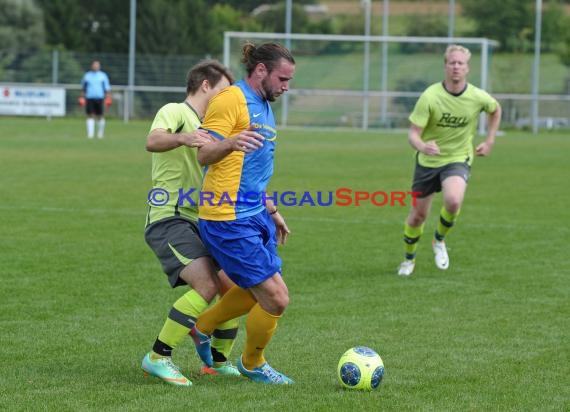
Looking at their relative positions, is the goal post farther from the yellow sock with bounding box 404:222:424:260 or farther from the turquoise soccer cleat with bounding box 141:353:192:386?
the turquoise soccer cleat with bounding box 141:353:192:386

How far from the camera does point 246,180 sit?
5.86 metres

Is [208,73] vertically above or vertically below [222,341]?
above

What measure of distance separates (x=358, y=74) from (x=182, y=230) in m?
31.9

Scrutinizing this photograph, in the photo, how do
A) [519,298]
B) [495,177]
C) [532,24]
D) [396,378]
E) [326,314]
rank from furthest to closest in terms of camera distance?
[532,24] → [495,177] → [519,298] → [326,314] → [396,378]

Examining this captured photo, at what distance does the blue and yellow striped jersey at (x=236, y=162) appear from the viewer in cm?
575

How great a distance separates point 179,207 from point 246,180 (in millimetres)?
601

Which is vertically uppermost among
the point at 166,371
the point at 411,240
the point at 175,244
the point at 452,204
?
the point at 175,244

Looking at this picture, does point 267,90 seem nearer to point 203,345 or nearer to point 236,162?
point 236,162

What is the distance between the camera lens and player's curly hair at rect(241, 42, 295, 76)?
580 centimetres

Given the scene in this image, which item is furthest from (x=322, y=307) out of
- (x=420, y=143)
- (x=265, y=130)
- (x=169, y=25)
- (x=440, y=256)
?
(x=169, y=25)

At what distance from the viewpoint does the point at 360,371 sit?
19.3 ft

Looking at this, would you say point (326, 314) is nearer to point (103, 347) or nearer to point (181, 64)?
point (103, 347)

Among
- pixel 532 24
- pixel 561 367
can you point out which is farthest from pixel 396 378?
pixel 532 24

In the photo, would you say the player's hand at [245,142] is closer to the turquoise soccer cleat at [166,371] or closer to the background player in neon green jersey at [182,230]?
the background player in neon green jersey at [182,230]
